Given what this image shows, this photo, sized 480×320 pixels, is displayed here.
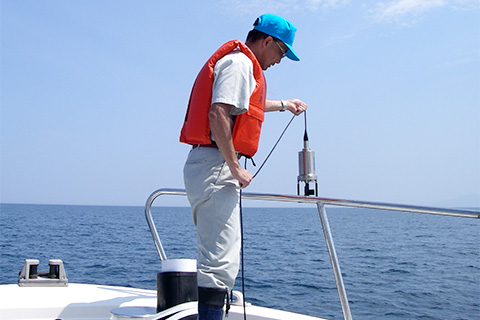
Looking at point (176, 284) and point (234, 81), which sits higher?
point (234, 81)

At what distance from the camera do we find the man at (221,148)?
1.74m

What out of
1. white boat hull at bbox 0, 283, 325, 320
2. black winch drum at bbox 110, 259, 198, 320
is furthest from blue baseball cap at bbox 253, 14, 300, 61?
white boat hull at bbox 0, 283, 325, 320

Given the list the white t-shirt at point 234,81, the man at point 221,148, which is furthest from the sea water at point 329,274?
the white t-shirt at point 234,81

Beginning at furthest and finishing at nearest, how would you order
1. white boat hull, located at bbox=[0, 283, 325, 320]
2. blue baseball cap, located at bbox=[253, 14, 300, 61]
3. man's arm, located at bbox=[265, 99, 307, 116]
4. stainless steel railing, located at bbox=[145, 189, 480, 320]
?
man's arm, located at bbox=[265, 99, 307, 116], white boat hull, located at bbox=[0, 283, 325, 320], blue baseball cap, located at bbox=[253, 14, 300, 61], stainless steel railing, located at bbox=[145, 189, 480, 320]

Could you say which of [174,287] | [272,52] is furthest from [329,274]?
[174,287]

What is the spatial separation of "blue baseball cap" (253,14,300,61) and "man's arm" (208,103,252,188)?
1.35 ft

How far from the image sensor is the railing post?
1.86m

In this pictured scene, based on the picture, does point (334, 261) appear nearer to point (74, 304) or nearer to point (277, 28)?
point (277, 28)

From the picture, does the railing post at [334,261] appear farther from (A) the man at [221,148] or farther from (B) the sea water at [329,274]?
(B) the sea water at [329,274]

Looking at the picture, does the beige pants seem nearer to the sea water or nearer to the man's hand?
the man's hand

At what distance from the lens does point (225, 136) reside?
5.78ft

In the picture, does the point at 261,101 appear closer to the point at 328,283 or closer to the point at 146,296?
the point at 146,296

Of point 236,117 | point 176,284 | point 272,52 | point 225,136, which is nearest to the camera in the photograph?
point 176,284

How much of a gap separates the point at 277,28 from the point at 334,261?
36.9 inches
